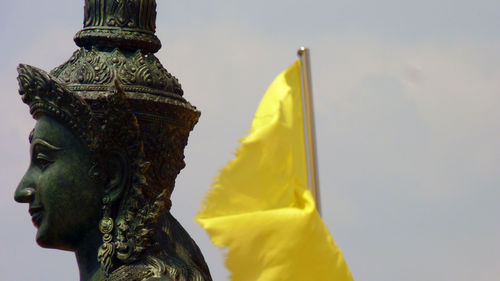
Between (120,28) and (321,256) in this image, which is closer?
(321,256)

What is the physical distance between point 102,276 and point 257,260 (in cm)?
148

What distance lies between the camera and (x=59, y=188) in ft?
64.0

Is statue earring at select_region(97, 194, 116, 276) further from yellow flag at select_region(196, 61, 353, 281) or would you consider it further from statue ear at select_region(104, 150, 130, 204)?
yellow flag at select_region(196, 61, 353, 281)

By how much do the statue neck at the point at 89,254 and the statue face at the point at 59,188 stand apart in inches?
3.6

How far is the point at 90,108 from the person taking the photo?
19.7 meters

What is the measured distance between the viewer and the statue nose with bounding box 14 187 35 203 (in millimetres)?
19531

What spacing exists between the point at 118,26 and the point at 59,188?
6.05ft

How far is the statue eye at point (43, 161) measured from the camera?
1958 centimetres

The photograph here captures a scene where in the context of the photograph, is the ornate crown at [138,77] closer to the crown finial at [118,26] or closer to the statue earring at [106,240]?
the crown finial at [118,26]

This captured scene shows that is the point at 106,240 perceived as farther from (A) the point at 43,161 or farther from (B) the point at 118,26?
(B) the point at 118,26

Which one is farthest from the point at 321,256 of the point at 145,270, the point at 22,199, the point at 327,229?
the point at 22,199

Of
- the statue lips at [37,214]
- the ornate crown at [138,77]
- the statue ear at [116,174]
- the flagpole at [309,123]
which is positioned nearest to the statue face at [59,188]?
the statue lips at [37,214]

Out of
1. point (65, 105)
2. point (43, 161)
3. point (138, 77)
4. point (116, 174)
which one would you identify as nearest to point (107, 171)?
point (116, 174)

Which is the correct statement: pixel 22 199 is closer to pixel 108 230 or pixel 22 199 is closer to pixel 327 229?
pixel 108 230
